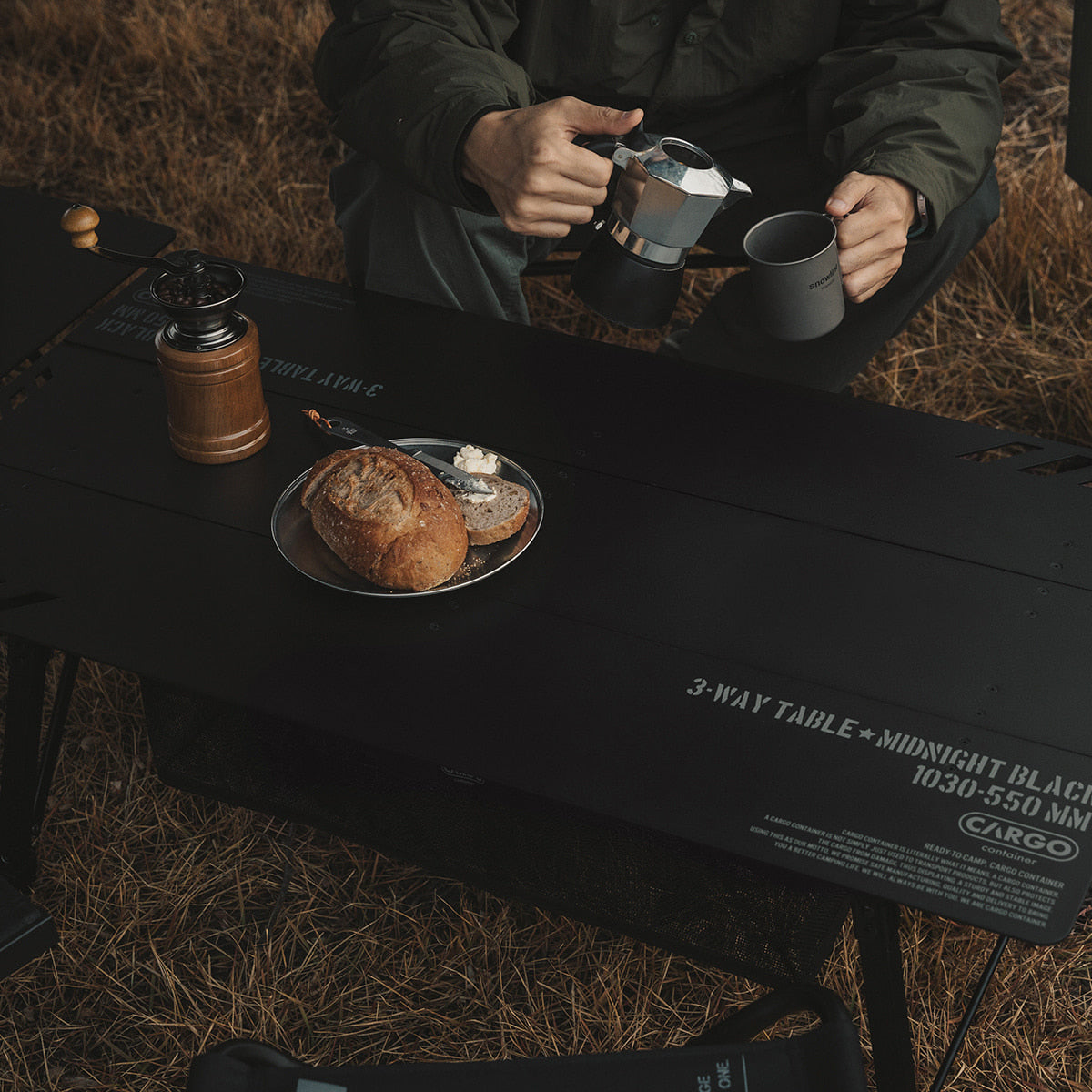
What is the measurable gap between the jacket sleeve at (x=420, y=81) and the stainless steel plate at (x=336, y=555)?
523mm

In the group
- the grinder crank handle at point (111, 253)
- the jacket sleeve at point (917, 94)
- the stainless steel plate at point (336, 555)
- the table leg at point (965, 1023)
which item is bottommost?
the table leg at point (965, 1023)

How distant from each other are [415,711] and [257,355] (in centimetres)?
54

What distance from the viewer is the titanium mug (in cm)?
146

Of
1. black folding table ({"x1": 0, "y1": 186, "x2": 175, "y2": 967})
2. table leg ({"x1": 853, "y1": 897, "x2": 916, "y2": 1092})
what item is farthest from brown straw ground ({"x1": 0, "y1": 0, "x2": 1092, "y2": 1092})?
table leg ({"x1": 853, "y1": 897, "x2": 916, "y2": 1092})

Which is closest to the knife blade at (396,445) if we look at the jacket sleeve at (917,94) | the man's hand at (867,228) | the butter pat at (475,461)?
the butter pat at (475,461)

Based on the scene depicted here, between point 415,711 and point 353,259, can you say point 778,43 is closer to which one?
point 353,259

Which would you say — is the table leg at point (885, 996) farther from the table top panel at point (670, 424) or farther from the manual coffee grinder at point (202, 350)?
the manual coffee grinder at point (202, 350)

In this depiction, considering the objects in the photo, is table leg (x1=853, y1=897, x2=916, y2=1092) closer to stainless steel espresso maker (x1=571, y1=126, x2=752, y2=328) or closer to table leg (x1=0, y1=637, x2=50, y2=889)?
stainless steel espresso maker (x1=571, y1=126, x2=752, y2=328)

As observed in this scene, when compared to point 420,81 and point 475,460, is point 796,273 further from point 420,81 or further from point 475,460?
point 420,81

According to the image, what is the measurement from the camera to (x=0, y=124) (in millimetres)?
3490

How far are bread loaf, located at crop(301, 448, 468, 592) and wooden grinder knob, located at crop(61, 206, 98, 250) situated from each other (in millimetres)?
402

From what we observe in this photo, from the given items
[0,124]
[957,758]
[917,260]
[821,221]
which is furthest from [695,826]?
[0,124]

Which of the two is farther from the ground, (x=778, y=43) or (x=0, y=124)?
(x=778, y=43)

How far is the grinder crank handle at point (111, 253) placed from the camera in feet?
4.42
